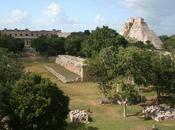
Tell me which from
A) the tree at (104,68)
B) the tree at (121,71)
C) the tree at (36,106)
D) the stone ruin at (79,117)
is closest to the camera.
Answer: the tree at (36,106)

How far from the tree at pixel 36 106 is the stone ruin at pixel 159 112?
442 inches

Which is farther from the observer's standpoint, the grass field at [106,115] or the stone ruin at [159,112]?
the stone ruin at [159,112]

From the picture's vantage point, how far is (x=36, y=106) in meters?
31.9

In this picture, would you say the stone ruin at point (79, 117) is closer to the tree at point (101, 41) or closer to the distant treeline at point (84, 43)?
the distant treeline at point (84, 43)

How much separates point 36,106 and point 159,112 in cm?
1494

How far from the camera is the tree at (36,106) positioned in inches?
1257

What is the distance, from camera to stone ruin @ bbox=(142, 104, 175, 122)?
134 feet

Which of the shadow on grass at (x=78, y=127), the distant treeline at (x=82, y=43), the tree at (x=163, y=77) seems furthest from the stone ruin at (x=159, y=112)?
the distant treeline at (x=82, y=43)

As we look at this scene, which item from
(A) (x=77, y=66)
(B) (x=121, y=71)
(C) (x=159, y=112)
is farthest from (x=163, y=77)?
(A) (x=77, y=66)

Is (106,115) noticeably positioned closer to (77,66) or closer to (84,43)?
(77,66)

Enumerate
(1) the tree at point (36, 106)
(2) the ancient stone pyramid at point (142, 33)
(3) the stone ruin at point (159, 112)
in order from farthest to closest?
(2) the ancient stone pyramid at point (142, 33) → (3) the stone ruin at point (159, 112) → (1) the tree at point (36, 106)

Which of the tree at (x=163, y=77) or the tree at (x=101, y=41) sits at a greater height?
the tree at (x=101, y=41)

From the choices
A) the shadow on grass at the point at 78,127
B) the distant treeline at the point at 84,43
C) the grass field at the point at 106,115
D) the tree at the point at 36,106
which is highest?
the distant treeline at the point at 84,43

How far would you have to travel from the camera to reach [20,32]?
18288 centimetres
